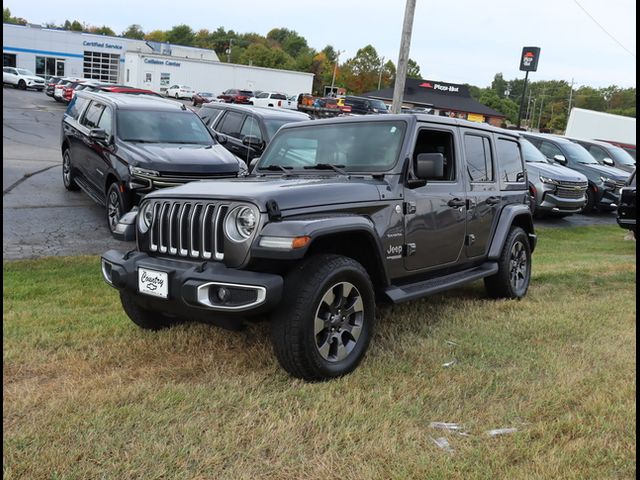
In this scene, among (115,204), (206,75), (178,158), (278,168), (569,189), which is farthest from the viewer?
(206,75)

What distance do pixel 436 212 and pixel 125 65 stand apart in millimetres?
67512

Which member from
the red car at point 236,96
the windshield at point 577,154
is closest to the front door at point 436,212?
the windshield at point 577,154

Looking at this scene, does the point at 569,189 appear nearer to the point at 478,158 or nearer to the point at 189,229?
the point at 478,158

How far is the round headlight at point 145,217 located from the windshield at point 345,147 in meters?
1.29

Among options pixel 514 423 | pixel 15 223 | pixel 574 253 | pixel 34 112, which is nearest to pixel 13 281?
pixel 15 223

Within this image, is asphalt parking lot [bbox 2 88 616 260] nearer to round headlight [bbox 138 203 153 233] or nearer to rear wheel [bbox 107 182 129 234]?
rear wheel [bbox 107 182 129 234]

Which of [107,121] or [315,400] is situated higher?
[107,121]

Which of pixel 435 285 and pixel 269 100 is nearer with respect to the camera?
pixel 435 285

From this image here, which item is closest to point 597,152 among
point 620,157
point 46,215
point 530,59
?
point 620,157

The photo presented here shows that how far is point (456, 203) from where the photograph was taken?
17.5 feet

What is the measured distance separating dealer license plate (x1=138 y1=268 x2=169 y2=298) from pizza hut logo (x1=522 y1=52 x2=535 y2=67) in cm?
3260

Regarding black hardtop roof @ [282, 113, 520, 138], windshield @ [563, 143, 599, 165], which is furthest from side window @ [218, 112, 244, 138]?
windshield @ [563, 143, 599, 165]

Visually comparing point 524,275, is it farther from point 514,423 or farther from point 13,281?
point 13,281

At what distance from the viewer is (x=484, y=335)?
5066 mm
